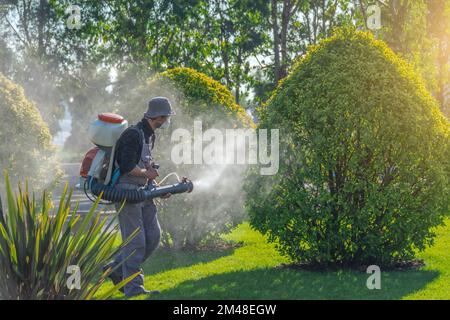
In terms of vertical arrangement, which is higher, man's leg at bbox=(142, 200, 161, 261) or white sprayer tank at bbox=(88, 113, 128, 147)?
white sprayer tank at bbox=(88, 113, 128, 147)

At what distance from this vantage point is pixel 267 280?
28.1 feet

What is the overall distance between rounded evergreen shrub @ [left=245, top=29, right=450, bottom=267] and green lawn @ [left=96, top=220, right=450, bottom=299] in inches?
16.7

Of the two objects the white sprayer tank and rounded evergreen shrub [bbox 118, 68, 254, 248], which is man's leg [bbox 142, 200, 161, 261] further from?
rounded evergreen shrub [bbox 118, 68, 254, 248]

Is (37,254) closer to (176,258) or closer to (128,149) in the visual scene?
(128,149)

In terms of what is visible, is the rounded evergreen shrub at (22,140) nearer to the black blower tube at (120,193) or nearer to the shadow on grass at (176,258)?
the shadow on grass at (176,258)

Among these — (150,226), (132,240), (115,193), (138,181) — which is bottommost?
(132,240)

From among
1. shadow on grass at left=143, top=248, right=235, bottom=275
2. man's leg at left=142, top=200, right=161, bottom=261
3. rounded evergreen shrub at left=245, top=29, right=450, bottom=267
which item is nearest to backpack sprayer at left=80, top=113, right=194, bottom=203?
man's leg at left=142, top=200, right=161, bottom=261

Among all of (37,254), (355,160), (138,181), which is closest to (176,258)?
(138,181)

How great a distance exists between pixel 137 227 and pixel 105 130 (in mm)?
1117

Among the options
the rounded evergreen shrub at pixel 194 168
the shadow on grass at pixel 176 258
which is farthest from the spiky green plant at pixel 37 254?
the rounded evergreen shrub at pixel 194 168

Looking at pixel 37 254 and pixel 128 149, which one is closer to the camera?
pixel 37 254

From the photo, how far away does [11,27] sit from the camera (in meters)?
39.3

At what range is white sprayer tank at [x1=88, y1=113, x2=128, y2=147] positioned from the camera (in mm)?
7453
